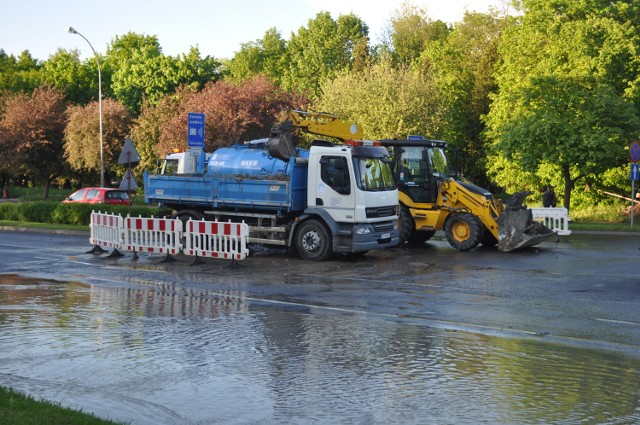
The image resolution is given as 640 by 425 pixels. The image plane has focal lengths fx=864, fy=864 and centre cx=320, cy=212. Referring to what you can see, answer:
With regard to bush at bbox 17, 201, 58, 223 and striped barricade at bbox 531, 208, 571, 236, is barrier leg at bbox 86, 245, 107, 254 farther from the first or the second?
striped barricade at bbox 531, 208, 571, 236

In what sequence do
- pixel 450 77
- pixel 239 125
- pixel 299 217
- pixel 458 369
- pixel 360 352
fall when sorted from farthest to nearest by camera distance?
pixel 450 77
pixel 239 125
pixel 299 217
pixel 360 352
pixel 458 369

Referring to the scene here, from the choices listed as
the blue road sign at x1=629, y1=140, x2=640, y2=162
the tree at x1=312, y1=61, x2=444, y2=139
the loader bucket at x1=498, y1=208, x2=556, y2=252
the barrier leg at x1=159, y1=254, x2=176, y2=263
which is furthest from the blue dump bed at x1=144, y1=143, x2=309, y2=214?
the tree at x1=312, y1=61, x2=444, y2=139

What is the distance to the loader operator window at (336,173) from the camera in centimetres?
2130

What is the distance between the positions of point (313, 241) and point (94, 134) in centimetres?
3955

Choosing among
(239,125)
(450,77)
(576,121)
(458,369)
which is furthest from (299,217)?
(450,77)

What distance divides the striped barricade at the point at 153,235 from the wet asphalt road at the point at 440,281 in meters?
0.44

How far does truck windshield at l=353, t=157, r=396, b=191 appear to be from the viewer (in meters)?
21.4

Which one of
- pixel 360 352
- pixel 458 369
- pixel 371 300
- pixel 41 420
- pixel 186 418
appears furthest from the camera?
pixel 371 300

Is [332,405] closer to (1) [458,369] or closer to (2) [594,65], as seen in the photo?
(1) [458,369]

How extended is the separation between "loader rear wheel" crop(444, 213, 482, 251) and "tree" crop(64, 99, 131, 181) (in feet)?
126

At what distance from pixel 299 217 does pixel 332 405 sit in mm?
14130

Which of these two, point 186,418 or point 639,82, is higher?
point 639,82

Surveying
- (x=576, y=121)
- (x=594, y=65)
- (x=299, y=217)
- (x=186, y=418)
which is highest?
(x=594, y=65)

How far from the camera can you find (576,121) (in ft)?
128
